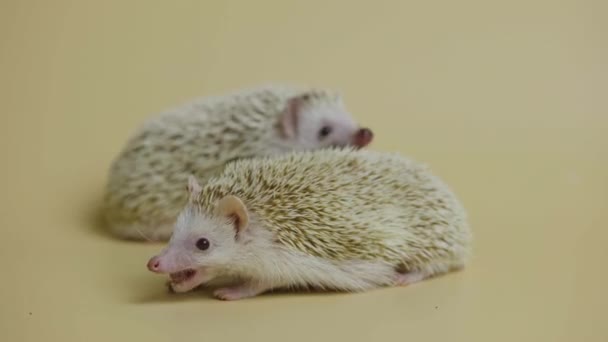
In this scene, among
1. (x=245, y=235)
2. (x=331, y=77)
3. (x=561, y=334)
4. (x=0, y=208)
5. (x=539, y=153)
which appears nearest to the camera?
(x=561, y=334)

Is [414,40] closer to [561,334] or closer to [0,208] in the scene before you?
[0,208]

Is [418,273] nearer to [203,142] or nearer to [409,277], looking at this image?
[409,277]

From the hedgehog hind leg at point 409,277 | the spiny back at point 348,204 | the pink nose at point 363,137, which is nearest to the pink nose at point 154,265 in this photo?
the spiny back at point 348,204

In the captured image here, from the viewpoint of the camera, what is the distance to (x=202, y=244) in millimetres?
4664

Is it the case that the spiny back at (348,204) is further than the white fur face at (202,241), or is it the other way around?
the spiny back at (348,204)

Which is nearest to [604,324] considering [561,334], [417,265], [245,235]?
[561,334]

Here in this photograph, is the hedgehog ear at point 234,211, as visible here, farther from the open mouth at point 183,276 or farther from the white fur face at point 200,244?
the open mouth at point 183,276

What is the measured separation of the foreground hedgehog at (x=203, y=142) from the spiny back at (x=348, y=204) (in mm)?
840

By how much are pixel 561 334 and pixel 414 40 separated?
395cm

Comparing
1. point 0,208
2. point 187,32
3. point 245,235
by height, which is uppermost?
point 187,32

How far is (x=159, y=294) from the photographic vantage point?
489 cm

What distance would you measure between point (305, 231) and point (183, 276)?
0.61 metres

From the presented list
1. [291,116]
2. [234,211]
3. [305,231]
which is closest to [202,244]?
[234,211]

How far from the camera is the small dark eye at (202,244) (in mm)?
4660
